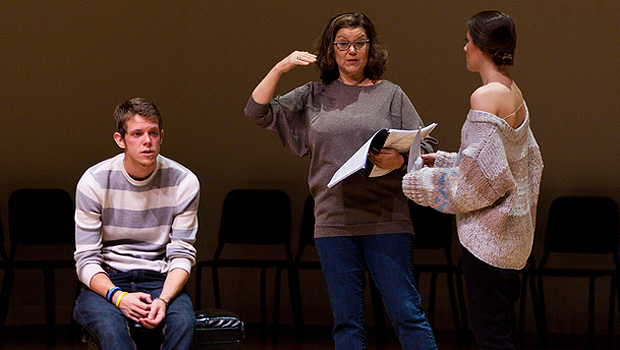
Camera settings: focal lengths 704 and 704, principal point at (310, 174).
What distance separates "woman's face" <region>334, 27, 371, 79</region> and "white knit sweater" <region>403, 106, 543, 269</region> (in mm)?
630

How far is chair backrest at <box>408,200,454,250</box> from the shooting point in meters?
4.82

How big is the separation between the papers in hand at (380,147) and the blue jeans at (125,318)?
0.73 meters

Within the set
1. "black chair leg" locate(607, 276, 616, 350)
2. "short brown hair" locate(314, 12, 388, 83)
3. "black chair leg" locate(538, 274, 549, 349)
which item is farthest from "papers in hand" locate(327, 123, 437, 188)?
"black chair leg" locate(607, 276, 616, 350)

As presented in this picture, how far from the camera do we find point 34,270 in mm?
5207

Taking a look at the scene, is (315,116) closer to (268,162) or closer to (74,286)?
(268,162)

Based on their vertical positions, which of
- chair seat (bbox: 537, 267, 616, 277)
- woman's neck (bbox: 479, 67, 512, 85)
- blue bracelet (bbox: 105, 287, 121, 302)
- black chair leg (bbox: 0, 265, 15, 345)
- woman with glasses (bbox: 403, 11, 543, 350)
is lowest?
black chair leg (bbox: 0, 265, 15, 345)

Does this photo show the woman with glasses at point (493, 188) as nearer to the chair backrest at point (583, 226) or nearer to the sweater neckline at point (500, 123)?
the sweater neckline at point (500, 123)

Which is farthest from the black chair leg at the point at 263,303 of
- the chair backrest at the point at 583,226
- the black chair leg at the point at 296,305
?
the chair backrest at the point at 583,226

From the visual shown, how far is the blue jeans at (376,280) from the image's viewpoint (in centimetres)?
243

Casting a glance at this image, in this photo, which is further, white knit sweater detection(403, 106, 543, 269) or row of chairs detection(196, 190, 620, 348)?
row of chairs detection(196, 190, 620, 348)

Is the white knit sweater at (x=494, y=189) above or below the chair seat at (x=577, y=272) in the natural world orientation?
above

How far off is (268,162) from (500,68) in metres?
3.45

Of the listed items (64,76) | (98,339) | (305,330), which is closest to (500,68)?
(98,339)

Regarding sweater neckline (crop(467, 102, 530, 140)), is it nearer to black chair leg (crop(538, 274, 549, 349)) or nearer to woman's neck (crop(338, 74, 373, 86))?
woman's neck (crop(338, 74, 373, 86))
